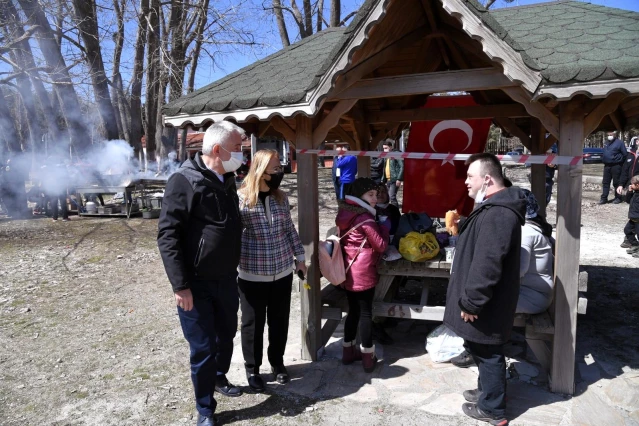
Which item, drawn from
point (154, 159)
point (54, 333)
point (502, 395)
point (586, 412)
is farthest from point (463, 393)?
point (154, 159)

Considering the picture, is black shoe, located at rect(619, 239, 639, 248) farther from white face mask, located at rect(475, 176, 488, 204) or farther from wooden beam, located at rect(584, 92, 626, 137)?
white face mask, located at rect(475, 176, 488, 204)

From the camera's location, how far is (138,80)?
56.5ft

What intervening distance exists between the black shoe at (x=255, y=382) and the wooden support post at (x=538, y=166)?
14.1 feet

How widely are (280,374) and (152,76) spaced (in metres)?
16.6

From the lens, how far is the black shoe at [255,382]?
3.90 meters

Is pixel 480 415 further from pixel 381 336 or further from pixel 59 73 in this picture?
pixel 59 73

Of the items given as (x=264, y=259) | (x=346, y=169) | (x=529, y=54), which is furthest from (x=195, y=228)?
(x=346, y=169)

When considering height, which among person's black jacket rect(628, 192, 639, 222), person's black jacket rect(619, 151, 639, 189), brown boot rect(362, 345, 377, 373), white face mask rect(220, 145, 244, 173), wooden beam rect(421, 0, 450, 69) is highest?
wooden beam rect(421, 0, 450, 69)

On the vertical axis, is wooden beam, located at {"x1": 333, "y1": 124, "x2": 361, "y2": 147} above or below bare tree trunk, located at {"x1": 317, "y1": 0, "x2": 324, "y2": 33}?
below

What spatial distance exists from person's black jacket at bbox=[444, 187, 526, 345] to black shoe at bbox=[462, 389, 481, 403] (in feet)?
2.15

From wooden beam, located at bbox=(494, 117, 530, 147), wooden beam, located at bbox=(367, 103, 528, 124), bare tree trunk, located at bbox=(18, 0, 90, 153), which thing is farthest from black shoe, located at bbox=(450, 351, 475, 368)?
bare tree trunk, located at bbox=(18, 0, 90, 153)

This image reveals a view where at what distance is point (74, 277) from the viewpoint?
25.6 ft

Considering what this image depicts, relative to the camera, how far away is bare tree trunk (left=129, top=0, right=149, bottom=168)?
16078 mm

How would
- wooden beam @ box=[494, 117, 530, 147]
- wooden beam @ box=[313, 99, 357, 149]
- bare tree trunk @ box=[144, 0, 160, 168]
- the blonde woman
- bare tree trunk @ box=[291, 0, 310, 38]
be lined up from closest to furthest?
1. the blonde woman
2. wooden beam @ box=[313, 99, 357, 149]
3. wooden beam @ box=[494, 117, 530, 147]
4. bare tree trunk @ box=[144, 0, 160, 168]
5. bare tree trunk @ box=[291, 0, 310, 38]
